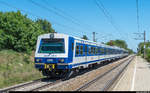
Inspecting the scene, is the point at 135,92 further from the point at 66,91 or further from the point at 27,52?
the point at 27,52

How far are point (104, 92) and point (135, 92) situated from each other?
1504mm

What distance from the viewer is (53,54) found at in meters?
13.0

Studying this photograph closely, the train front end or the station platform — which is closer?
the station platform

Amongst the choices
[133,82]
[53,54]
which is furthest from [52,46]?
[133,82]

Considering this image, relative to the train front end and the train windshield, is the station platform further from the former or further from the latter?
the train windshield

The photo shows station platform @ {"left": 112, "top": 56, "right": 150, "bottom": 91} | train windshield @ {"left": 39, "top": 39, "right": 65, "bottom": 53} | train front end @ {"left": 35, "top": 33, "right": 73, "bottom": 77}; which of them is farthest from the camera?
train windshield @ {"left": 39, "top": 39, "right": 65, "bottom": 53}

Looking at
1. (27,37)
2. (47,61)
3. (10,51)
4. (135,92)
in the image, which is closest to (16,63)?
(10,51)

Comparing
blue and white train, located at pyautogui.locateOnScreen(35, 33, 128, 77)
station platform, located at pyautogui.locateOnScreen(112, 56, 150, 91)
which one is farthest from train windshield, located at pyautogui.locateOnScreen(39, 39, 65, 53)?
station platform, located at pyautogui.locateOnScreen(112, 56, 150, 91)

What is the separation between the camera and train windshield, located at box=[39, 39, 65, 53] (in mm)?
13172

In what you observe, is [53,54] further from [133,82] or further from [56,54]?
[133,82]

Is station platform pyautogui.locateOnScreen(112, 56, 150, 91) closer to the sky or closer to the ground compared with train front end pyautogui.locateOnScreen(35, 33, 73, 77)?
closer to the ground

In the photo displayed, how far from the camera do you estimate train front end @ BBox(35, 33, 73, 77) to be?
1284 centimetres

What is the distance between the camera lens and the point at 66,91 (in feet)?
32.2

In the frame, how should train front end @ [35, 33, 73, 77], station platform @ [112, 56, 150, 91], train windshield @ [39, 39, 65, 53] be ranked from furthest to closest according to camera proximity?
train windshield @ [39, 39, 65, 53], train front end @ [35, 33, 73, 77], station platform @ [112, 56, 150, 91]
